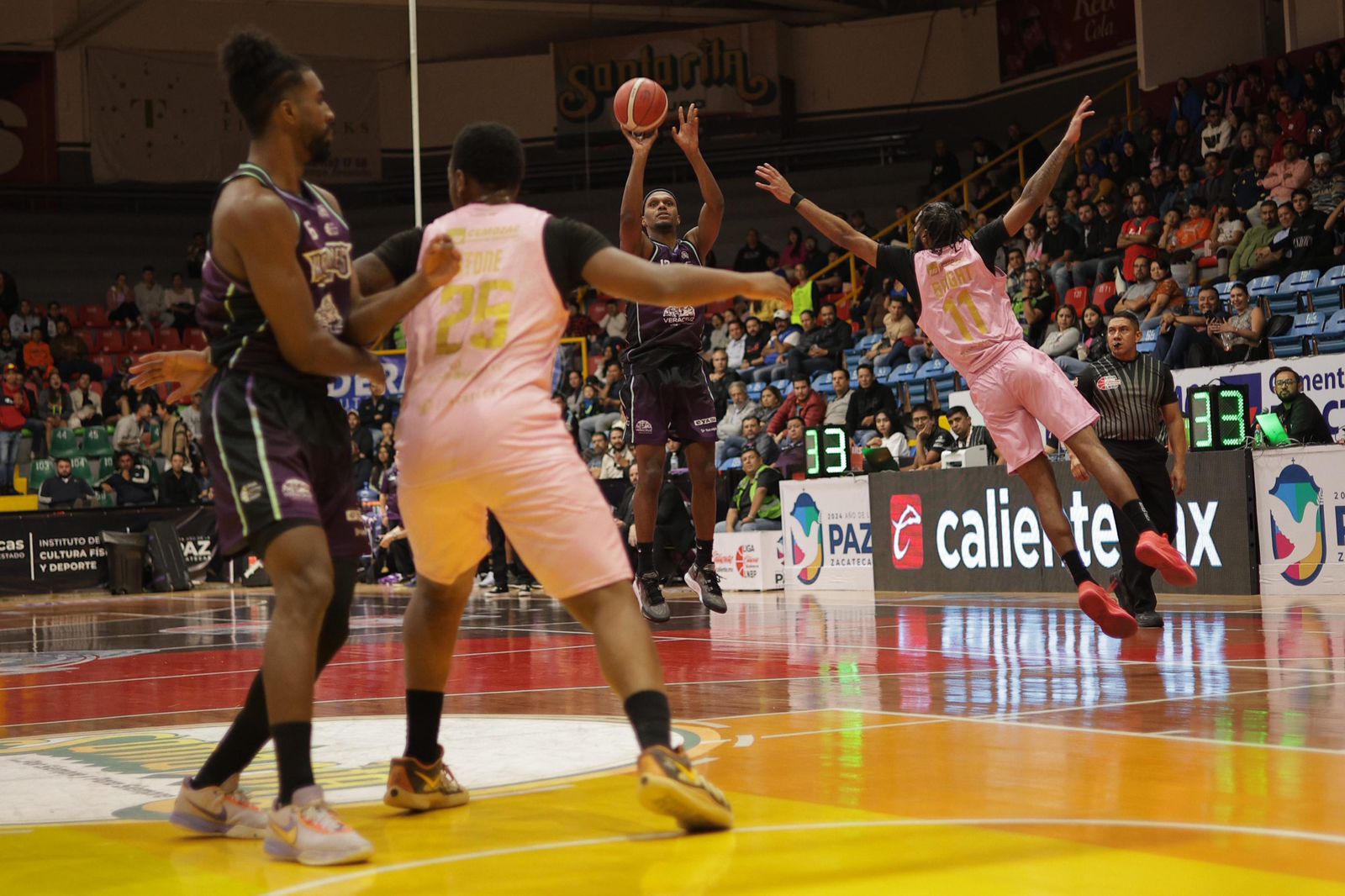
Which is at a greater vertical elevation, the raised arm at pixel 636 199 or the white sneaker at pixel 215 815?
the raised arm at pixel 636 199

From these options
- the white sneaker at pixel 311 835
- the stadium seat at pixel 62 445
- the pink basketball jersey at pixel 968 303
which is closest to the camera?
the white sneaker at pixel 311 835

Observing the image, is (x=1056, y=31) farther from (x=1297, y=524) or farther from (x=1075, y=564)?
(x=1075, y=564)

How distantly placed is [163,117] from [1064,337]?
62.7 feet

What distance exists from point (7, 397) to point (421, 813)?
22.6m

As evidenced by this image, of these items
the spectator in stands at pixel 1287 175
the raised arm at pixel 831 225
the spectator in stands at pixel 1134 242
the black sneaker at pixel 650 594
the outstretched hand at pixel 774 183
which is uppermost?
the spectator in stands at pixel 1287 175

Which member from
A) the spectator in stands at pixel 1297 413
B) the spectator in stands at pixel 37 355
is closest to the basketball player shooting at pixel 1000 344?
the spectator in stands at pixel 1297 413


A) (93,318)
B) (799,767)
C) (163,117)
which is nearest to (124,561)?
(93,318)

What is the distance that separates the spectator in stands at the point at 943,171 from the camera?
980 inches

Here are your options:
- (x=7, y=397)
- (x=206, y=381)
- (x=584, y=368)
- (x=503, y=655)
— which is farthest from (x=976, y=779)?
(x=7, y=397)

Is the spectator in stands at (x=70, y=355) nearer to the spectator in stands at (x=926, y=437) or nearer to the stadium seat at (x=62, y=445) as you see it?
the stadium seat at (x=62, y=445)

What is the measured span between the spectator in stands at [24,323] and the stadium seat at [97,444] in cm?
300

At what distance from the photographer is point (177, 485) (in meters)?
22.8

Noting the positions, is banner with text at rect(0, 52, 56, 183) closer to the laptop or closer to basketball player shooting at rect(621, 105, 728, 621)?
basketball player shooting at rect(621, 105, 728, 621)

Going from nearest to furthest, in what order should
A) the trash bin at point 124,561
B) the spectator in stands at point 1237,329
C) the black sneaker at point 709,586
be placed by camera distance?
the black sneaker at point 709,586 → the spectator in stands at point 1237,329 → the trash bin at point 124,561
